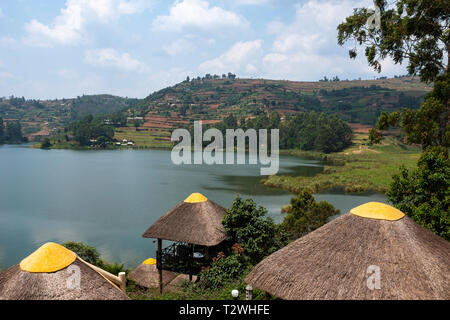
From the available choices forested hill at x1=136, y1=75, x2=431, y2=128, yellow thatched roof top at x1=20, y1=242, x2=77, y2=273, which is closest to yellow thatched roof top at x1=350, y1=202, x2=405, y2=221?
yellow thatched roof top at x1=20, y1=242, x2=77, y2=273

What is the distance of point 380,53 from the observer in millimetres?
9969

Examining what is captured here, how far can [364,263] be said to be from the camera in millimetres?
4641

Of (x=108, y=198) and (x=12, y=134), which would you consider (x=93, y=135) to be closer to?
(x=12, y=134)

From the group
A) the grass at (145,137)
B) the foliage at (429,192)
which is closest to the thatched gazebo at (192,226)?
the foliage at (429,192)

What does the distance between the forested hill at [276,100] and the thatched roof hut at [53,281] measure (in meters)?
78.9

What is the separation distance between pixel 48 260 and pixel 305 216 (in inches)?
373

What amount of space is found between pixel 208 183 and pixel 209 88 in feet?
378

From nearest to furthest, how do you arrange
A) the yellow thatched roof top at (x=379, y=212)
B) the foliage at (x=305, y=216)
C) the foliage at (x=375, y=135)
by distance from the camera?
the yellow thatched roof top at (x=379, y=212)
the foliage at (x=375, y=135)
the foliage at (x=305, y=216)

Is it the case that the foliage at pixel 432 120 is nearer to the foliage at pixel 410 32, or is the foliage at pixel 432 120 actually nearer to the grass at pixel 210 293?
the foliage at pixel 410 32

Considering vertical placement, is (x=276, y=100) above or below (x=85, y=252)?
above

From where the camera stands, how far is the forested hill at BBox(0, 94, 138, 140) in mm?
107369

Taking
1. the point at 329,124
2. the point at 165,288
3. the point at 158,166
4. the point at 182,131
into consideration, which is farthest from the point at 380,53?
the point at 182,131

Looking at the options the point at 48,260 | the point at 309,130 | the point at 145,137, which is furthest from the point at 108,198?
the point at 145,137

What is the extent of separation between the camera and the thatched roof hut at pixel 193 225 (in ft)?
27.7
